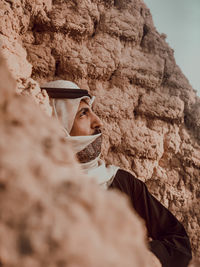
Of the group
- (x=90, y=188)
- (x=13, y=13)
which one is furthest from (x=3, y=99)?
(x=13, y=13)

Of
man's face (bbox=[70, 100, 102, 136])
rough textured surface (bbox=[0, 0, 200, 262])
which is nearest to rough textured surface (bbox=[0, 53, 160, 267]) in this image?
man's face (bbox=[70, 100, 102, 136])

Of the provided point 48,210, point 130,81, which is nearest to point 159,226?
point 48,210

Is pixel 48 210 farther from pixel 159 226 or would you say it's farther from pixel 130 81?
pixel 130 81

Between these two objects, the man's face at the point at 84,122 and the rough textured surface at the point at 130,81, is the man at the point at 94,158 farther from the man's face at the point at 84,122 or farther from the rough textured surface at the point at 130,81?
the rough textured surface at the point at 130,81

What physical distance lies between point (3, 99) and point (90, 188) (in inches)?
9.3

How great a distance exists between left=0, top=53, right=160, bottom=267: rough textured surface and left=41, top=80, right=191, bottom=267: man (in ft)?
3.21

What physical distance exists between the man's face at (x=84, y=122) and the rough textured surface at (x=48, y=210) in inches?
44.0

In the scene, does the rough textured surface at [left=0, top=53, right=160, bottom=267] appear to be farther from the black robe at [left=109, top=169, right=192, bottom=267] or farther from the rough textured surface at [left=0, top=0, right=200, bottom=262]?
the rough textured surface at [left=0, top=0, right=200, bottom=262]

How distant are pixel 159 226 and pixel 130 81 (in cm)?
162

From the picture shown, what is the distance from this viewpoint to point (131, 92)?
2.46 metres

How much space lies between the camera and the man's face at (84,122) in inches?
61.2

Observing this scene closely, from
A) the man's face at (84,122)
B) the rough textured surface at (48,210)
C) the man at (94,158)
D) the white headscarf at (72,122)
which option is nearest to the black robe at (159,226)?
the man at (94,158)

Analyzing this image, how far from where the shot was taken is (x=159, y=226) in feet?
5.10

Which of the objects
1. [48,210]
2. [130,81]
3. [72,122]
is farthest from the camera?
[130,81]
